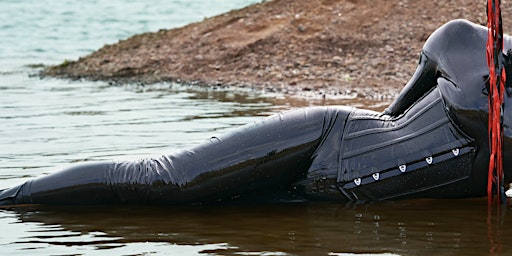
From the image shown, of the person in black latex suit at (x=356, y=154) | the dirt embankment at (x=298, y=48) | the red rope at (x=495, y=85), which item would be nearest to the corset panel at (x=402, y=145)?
the person in black latex suit at (x=356, y=154)

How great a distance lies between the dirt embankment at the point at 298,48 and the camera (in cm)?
1073

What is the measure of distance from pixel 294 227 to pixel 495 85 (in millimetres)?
1047

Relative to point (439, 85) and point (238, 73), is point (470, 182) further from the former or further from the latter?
point (238, 73)

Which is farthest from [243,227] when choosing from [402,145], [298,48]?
[298,48]

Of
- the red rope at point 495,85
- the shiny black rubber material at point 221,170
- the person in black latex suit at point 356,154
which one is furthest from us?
the shiny black rubber material at point 221,170

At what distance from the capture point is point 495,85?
4.11 metres

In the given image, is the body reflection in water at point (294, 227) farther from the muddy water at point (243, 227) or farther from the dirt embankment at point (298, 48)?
the dirt embankment at point (298, 48)

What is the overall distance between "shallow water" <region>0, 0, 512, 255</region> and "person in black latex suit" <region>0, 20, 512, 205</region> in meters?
0.11

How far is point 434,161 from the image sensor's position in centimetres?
428

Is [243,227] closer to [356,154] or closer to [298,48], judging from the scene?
[356,154]

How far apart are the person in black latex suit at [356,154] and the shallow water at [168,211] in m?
0.11

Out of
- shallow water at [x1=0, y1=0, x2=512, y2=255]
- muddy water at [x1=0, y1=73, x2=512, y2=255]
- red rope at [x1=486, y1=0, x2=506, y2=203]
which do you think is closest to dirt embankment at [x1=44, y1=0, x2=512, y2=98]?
shallow water at [x1=0, y1=0, x2=512, y2=255]

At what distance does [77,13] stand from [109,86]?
16698 mm

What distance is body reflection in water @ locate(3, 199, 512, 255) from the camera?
3.86 metres
